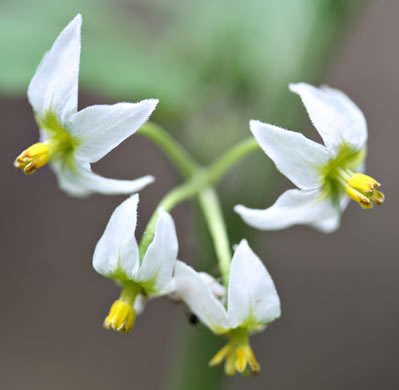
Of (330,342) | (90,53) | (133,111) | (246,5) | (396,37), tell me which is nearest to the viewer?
(133,111)

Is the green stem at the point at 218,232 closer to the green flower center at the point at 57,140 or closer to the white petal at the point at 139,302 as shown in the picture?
the white petal at the point at 139,302

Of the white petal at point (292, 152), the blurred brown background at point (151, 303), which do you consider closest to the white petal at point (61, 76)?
the white petal at point (292, 152)

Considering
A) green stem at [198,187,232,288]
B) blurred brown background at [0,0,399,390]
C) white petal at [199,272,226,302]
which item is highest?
green stem at [198,187,232,288]

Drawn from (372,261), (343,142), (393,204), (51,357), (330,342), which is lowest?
(51,357)

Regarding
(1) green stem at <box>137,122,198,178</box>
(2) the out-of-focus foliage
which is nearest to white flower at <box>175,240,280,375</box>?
(1) green stem at <box>137,122,198,178</box>

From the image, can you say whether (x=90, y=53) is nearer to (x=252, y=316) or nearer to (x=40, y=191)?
(x=252, y=316)

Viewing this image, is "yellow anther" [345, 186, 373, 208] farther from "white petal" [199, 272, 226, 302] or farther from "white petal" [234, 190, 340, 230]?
"white petal" [199, 272, 226, 302]

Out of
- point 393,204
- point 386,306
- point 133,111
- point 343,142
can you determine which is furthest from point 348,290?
point 133,111
